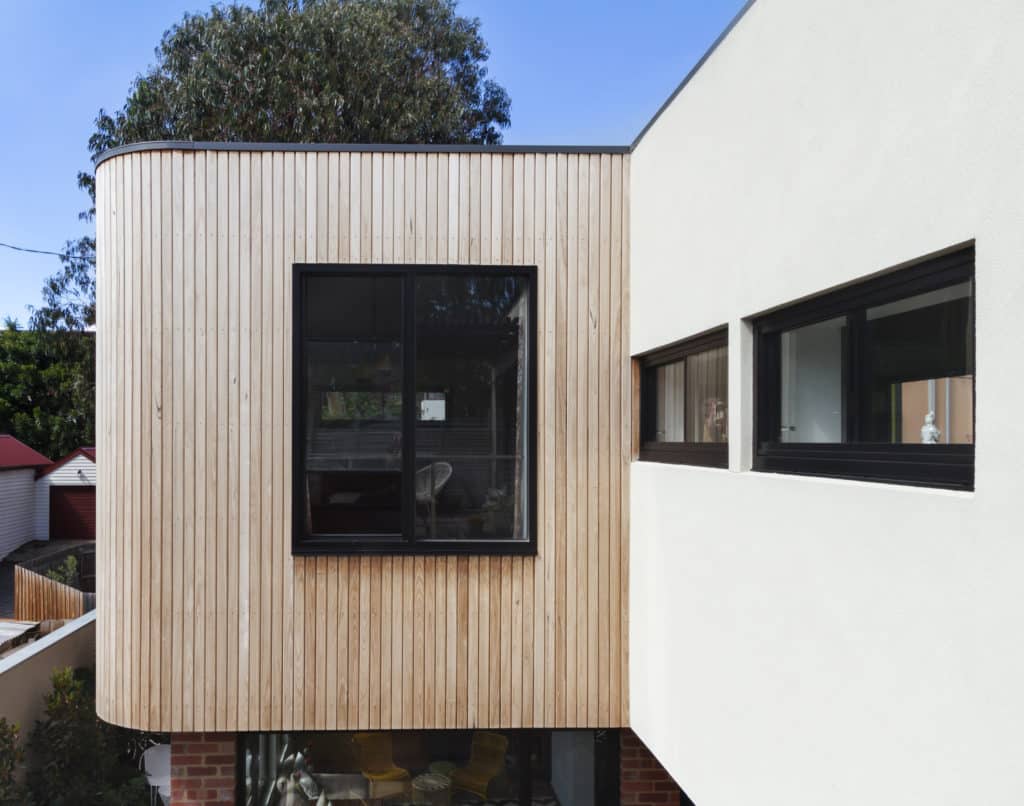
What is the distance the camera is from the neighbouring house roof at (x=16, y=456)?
1955 cm

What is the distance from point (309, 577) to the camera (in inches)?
168

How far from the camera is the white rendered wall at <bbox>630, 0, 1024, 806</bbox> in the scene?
1.69 m

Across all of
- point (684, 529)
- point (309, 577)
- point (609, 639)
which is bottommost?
point (609, 639)

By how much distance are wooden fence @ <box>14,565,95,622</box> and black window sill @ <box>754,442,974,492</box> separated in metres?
9.35

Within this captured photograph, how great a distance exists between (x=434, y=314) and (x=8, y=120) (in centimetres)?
2173

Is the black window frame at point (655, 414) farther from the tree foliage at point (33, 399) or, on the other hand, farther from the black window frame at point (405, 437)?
the tree foliage at point (33, 399)

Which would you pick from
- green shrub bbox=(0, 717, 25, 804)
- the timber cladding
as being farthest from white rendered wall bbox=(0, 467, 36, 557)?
the timber cladding

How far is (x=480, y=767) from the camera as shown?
15.0 feet

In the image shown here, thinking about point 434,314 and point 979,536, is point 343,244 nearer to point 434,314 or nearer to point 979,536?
point 434,314

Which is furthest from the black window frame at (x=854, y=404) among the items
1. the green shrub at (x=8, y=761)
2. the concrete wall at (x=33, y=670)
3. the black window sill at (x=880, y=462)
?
the concrete wall at (x=33, y=670)

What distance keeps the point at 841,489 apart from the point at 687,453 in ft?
4.70

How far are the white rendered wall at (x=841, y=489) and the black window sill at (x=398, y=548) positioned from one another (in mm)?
911

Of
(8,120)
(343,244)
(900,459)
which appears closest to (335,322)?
(343,244)

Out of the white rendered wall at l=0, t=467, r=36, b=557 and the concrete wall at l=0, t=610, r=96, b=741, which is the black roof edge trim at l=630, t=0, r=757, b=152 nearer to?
the concrete wall at l=0, t=610, r=96, b=741
